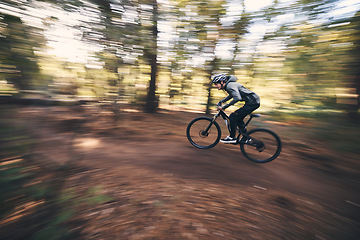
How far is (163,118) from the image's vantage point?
9.21 m

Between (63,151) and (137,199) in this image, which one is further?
(63,151)

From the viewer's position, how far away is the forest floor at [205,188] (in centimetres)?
242

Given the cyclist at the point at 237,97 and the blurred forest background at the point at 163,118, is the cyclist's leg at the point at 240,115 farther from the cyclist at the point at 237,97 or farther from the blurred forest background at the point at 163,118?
the blurred forest background at the point at 163,118

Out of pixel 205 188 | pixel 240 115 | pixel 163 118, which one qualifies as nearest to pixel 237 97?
pixel 240 115

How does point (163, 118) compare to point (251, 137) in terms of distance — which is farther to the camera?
point (163, 118)

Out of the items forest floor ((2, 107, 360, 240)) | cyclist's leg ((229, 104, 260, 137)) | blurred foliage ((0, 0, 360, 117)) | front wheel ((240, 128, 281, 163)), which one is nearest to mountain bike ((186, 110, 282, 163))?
front wheel ((240, 128, 281, 163))

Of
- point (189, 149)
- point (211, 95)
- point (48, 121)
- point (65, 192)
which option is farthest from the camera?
point (211, 95)

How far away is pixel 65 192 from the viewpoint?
284 centimetres

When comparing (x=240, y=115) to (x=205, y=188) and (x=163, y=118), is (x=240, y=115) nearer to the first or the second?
(x=205, y=188)

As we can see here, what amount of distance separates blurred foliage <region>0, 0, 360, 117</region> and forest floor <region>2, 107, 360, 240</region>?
1060 mm

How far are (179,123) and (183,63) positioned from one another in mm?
3752

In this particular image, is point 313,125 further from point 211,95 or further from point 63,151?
point 63,151

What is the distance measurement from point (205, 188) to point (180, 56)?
7.84m

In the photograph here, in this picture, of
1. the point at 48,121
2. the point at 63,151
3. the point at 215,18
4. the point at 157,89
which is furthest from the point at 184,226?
the point at 215,18
